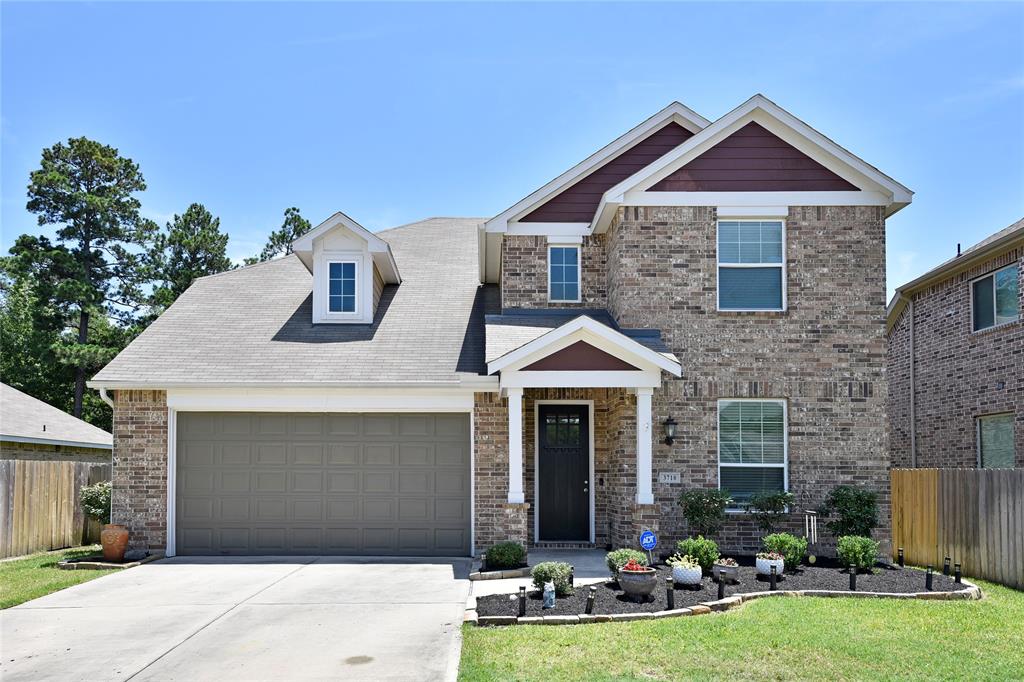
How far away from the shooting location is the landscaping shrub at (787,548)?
11.5 metres

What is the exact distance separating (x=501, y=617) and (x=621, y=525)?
489cm

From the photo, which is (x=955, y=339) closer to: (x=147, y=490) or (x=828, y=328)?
(x=828, y=328)

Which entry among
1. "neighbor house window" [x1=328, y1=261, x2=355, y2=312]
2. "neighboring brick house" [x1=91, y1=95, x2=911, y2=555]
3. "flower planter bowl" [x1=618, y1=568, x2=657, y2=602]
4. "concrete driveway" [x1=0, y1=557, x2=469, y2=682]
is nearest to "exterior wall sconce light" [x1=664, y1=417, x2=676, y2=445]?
"neighboring brick house" [x1=91, y1=95, x2=911, y2=555]

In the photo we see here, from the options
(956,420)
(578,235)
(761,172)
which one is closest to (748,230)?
(761,172)

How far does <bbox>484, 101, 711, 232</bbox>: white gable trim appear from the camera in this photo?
15.4 metres

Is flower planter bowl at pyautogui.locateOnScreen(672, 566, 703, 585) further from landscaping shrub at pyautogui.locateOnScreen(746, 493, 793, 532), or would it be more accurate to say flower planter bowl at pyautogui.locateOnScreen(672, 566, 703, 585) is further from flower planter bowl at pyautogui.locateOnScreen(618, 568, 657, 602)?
landscaping shrub at pyautogui.locateOnScreen(746, 493, 793, 532)

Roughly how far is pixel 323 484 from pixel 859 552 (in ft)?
27.4

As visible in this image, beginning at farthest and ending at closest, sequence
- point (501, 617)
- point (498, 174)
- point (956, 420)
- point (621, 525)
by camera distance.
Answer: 1. point (498, 174)
2. point (956, 420)
3. point (621, 525)
4. point (501, 617)

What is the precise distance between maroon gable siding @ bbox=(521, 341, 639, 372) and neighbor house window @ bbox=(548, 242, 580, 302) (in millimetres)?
2675

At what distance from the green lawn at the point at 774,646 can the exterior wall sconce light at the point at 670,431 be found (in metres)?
4.11

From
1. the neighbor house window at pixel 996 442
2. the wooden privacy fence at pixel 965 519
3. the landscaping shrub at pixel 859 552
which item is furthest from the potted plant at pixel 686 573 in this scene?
the neighbor house window at pixel 996 442

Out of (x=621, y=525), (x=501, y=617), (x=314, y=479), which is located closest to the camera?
(x=501, y=617)

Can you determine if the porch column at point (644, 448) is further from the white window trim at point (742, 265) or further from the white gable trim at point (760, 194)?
the white gable trim at point (760, 194)

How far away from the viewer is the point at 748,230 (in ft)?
46.7
